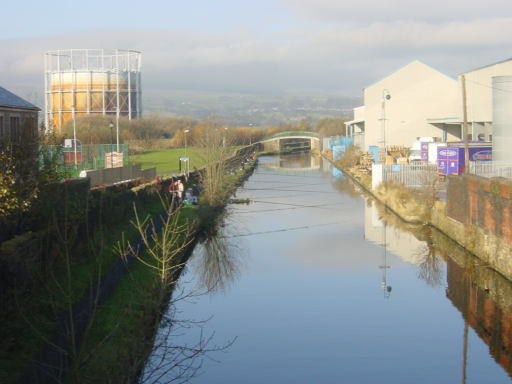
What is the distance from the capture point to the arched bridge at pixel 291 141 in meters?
87.6

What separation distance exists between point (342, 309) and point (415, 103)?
1363 inches

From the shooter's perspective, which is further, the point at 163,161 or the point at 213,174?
the point at 163,161

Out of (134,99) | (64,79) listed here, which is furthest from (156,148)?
(64,79)

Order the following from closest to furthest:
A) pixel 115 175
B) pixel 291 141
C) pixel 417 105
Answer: pixel 115 175 < pixel 417 105 < pixel 291 141

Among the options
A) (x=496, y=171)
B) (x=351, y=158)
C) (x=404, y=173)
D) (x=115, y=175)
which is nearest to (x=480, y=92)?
(x=404, y=173)

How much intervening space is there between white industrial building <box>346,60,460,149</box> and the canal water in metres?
23.6

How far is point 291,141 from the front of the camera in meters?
98.9

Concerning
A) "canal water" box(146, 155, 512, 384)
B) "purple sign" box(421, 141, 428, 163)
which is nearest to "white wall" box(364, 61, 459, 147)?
"purple sign" box(421, 141, 428, 163)

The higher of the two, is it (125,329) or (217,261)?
(125,329)

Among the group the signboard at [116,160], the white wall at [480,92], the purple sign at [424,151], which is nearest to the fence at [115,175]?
the signboard at [116,160]

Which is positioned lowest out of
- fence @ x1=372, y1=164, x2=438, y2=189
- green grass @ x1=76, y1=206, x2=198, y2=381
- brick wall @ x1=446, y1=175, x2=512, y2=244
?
green grass @ x1=76, y1=206, x2=198, y2=381

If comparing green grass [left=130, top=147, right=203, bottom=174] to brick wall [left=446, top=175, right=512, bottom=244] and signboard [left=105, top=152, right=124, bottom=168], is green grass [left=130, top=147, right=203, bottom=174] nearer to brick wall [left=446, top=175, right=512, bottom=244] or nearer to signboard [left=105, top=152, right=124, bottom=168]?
signboard [left=105, top=152, right=124, bottom=168]

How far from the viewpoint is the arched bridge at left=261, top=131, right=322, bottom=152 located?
8756cm

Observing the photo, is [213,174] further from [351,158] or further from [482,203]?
[351,158]
